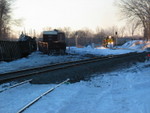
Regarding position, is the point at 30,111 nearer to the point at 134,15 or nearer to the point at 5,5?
the point at 5,5

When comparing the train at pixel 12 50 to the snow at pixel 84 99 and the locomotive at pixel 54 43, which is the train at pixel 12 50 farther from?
the snow at pixel 84 99

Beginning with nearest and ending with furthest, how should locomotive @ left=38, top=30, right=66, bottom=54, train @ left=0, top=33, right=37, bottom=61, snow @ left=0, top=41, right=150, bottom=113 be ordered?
snow @ left=0, top=41, right=150, bottom=113
train @ left=0, top=33, right=37, bottom=61
locomotive @ left=38, top=30, right=66, bottom=54

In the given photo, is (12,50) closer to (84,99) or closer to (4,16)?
(84,99)

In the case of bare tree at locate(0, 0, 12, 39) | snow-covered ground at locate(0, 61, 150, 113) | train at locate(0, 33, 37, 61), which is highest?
bare tree at locate(0, 0, 12, 39)

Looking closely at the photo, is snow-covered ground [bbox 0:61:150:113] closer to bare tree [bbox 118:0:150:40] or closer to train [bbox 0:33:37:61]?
train [bbox 0:33:37:61]

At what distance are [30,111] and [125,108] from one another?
2338mm

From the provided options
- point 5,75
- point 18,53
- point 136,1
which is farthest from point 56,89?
point 136,1

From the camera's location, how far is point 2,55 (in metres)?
21.6

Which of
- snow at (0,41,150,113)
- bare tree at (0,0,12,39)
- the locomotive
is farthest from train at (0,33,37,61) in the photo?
bare tree at (0,0,12,39)

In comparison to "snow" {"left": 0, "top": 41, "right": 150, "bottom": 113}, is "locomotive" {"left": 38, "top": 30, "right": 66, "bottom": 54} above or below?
above

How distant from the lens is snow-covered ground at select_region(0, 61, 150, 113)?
16.6 ft

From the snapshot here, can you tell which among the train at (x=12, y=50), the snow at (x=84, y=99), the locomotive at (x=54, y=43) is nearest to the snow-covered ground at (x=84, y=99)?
the snow at (x=84, y=99)

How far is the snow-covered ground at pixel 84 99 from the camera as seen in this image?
5.05 m

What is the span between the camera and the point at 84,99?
594 cm
